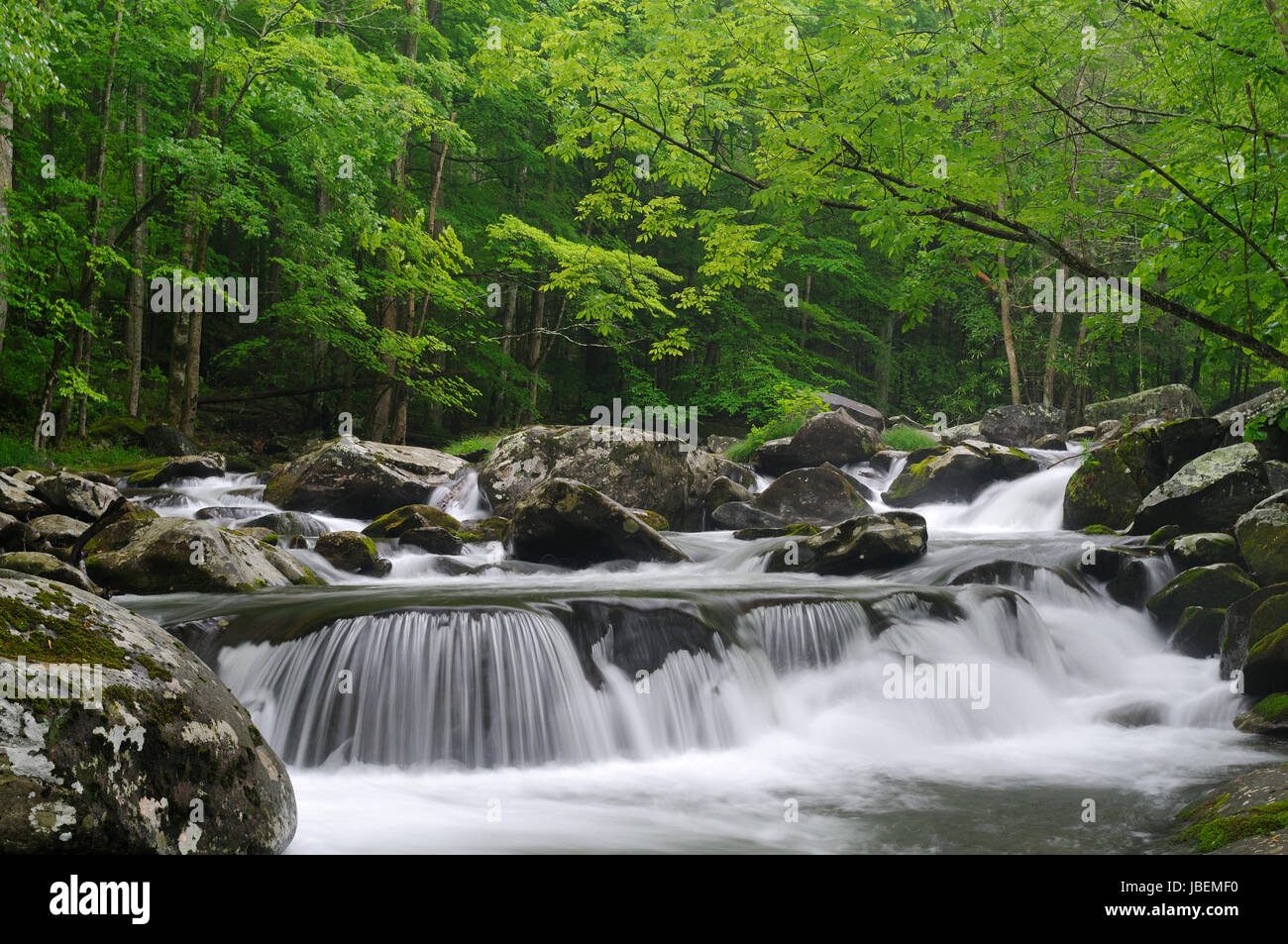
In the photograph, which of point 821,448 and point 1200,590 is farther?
point 821,448

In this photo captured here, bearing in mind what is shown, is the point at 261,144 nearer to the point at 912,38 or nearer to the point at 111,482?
the point at 111,482

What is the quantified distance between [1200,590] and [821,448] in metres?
11.1

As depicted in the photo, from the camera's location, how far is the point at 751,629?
313 inches

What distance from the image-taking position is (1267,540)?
8.56m

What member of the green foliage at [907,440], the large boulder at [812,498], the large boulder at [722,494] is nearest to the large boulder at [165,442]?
the large boulder at [722,494]

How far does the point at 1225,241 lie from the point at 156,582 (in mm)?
8944

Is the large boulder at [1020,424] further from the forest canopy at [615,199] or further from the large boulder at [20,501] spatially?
the large boulder at [20,501]

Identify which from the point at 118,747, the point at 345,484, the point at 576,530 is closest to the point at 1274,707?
the point at 576,530

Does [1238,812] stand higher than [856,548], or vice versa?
[856,548]

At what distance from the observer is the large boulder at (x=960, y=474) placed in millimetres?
16594

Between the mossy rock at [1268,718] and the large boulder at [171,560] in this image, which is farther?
the large boulder at [171,560]

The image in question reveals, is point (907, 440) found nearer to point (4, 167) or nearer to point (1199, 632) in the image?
point (1199, 632)

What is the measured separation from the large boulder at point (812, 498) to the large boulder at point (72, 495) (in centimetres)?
994
